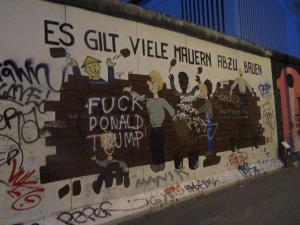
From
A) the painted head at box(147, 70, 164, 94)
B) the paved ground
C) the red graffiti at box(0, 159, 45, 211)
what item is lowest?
the paved ground

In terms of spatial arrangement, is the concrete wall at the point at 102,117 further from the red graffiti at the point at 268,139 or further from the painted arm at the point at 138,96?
the red graffiti at the point at 268,139

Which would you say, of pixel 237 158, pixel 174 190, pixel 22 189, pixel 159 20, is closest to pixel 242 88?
pixel 237 158

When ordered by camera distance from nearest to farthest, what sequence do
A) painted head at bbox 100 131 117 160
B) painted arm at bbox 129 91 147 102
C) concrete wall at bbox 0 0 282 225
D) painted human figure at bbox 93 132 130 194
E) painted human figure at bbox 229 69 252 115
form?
concrete wall at bbox 0 0 282 225, painted human figure at bbox 93 132 130 194, painted head at bbox 100 131 117 160, painted arm at bbox 129 91 147 102, painted human figure at bbox 229 69 252 115

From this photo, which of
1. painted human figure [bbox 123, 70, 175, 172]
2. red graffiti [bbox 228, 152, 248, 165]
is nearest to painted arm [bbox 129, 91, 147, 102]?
painted human figure [bbox 123, 70, 175, 172]

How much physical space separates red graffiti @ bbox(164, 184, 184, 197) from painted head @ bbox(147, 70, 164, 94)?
5.95ft

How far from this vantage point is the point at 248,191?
8969 mm

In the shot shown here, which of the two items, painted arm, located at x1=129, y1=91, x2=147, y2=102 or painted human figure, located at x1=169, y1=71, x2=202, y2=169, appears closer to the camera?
painted arm, located at x1=129, y1=91, x2=147, y2=102

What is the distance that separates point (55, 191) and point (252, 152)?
6.42 meters

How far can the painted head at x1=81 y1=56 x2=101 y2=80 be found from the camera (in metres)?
6.70

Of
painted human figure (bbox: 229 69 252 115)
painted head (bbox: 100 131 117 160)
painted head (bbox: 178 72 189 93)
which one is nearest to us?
painted head (bbox: 100 131 117 160)

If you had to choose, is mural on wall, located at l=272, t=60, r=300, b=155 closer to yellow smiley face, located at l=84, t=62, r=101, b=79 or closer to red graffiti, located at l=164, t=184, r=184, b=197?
red graffiti, located at l=164, t=184, r=184, b=197

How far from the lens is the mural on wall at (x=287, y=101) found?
13023mm

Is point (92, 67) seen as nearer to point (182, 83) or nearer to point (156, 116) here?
point (156, 116)

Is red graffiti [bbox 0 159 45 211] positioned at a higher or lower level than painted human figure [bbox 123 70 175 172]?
lower
